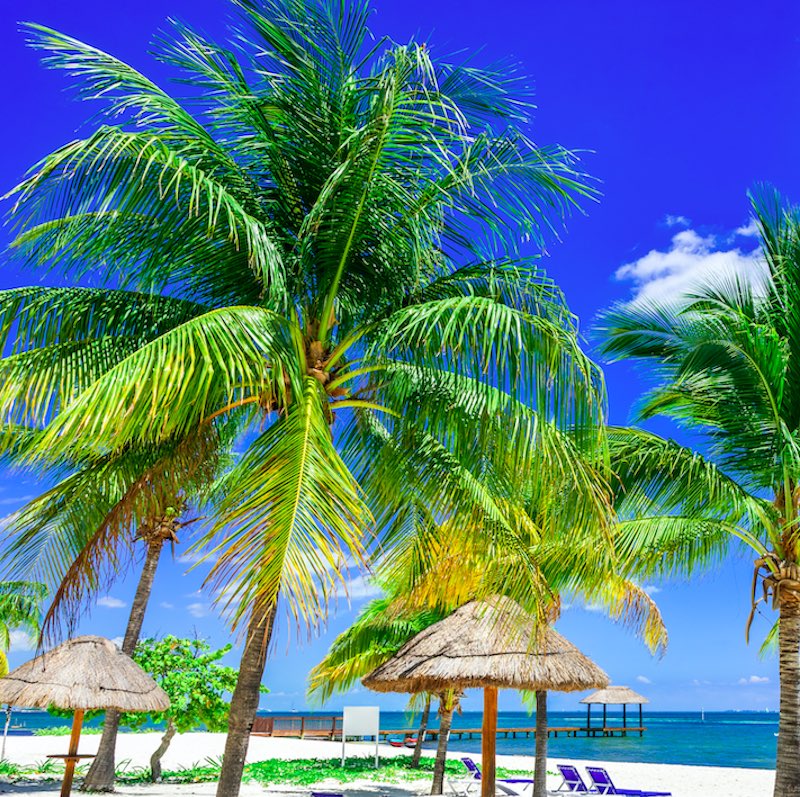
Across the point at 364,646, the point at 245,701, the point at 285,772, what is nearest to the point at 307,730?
the point at 285,772

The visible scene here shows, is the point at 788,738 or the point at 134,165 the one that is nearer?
the point at 134,165

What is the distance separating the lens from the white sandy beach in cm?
1520

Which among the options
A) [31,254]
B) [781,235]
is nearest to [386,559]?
[31,254]

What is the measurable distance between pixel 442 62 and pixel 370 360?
242 centimetres

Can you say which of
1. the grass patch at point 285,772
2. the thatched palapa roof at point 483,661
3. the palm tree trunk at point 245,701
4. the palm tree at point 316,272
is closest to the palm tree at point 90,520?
the palm tree at point 316,272

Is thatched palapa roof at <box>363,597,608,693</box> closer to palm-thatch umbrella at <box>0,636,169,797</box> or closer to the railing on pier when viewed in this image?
palm-thatch umbrella at <box>0,636,169,797</box>

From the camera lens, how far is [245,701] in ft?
22.1

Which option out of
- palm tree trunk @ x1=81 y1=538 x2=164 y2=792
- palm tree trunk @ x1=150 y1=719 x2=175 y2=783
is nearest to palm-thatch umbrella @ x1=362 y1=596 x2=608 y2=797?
palm tree trunk @ x1=81 y1=538 x2=164 y2=792

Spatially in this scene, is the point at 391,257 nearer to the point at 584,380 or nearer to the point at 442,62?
the point at 442,62

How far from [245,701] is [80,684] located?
589 cm

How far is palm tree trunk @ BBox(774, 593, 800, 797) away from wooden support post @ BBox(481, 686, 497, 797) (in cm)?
299

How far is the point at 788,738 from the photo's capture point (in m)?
9.45

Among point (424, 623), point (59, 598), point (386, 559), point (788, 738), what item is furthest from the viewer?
point (424, 623)

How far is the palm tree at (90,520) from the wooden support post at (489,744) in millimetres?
4463
